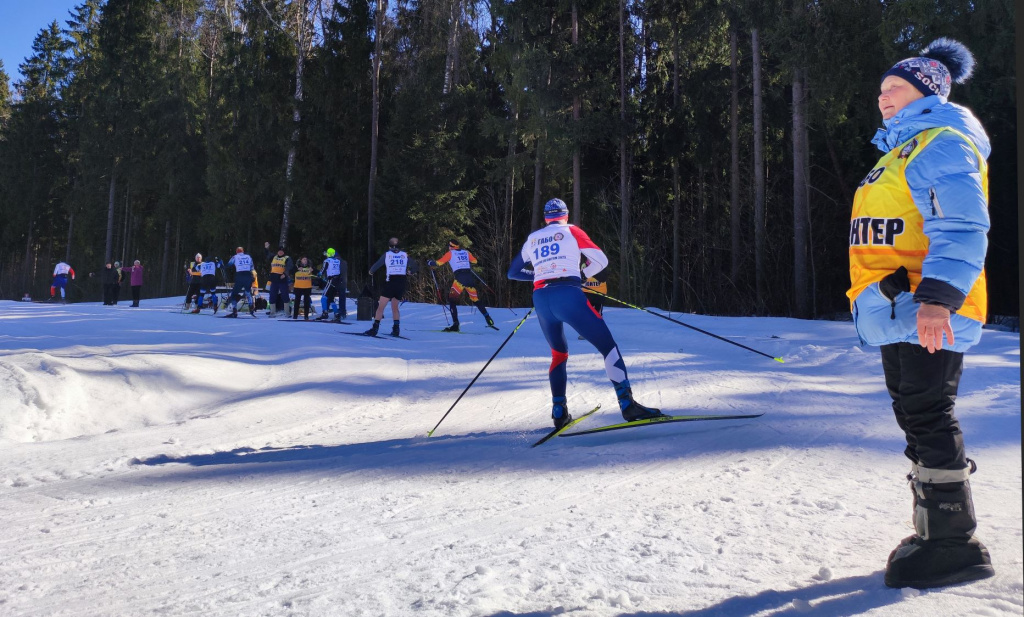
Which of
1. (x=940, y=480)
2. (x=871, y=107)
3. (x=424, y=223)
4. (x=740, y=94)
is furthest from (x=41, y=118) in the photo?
(x=940, y=480)

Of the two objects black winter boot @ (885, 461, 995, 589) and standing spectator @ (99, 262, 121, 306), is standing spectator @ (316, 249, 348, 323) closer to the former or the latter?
standing spectator @ (99, 262, 121, 306)

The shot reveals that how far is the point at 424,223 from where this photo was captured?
30438mm

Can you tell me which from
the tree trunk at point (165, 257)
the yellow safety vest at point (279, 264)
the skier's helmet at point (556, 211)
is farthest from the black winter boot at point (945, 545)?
the tree trunk at point (165, 257)

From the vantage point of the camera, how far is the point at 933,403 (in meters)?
2.46

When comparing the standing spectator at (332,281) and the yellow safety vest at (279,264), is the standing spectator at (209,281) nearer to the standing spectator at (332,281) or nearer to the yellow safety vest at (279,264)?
the yellow safety vest at (279,264)

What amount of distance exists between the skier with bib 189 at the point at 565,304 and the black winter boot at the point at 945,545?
10.2 ft

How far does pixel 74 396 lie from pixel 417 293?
73.3 ft

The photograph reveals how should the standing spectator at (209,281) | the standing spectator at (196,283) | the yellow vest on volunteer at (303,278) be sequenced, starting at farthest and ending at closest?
1. the standing spectator at (196,283)
2. the standing spectator at (209,281)
3. the yellow vest on volunteer at (303,278)

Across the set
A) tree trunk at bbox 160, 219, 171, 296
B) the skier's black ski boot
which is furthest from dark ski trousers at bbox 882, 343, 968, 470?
tree trunk at bbox 160, 219, 171, 296

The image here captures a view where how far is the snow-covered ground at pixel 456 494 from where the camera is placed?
8.30 ft

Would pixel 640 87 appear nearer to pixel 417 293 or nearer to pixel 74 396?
pixel 417 293

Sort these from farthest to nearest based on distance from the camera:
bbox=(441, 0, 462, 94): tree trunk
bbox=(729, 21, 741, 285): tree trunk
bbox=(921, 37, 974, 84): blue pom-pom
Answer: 1. bbox=(441, 0, 462, 94): tree trunk
2. bbox=(729, 21, 741, 285): tree trunk
3. bbox=(921, 37, 974, 84): blue pom-pom

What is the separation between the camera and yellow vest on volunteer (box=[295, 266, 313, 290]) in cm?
1727

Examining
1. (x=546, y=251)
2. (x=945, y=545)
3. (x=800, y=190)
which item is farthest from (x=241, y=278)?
(x=945, y=545)
